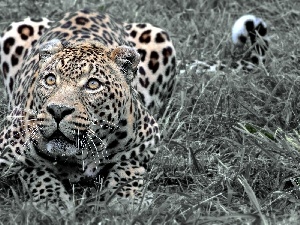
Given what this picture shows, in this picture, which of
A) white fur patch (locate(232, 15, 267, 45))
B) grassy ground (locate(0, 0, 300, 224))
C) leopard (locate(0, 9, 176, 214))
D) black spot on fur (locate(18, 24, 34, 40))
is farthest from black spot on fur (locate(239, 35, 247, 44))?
black spot on fur (locate(18, 24, 34, 40))

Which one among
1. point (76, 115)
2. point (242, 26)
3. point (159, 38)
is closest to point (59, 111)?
point (76, 115)

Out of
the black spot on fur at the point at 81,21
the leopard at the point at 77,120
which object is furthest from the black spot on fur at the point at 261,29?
the black spot on fur at the point at 81,21

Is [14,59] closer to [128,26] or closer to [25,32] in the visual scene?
[25,32]

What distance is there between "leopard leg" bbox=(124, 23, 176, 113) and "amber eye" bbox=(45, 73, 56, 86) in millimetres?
2047

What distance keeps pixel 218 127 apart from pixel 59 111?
2.37 meters

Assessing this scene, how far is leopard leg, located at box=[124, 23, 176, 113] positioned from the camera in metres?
8.70

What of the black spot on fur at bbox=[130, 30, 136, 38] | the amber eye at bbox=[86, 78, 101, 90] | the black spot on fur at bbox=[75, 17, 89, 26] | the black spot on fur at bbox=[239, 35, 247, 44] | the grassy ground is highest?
the amber eye at bbox=[86, 78, 101, 90]

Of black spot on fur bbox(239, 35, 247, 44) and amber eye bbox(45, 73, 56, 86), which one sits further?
black spot on fur bbox(239, 35, 247, 44)

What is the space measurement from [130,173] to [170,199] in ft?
2.34

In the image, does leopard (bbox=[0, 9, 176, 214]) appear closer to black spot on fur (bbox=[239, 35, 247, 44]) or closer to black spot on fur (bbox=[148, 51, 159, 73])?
black spot on fur (bbox=[148, 51, 159, 73])

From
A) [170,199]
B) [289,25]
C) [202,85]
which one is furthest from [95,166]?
[289,25]

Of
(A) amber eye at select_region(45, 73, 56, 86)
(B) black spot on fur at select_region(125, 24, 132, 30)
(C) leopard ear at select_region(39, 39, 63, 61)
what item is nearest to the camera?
(A) amber eye at select_region(45, 73, 56, 86)

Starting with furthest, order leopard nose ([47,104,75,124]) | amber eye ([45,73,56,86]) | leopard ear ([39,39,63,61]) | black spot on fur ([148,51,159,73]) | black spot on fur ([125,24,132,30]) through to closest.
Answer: black spot on fur ([125,24,132,30]) < black spot on fur ([148,51,159,73]) < leopard ear ([39,39,63,61]) < amber eye ([45,73,56,86]) < leopard nose ([47,104,75,124])

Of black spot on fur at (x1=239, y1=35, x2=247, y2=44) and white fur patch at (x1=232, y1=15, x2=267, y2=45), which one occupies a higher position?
white fur patch at (x1=232, y1=15, x2=267, y2=45)
